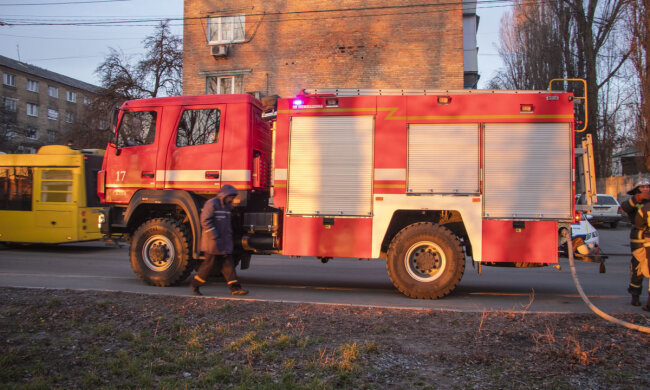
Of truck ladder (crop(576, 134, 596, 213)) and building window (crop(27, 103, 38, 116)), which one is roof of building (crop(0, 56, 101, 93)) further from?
truck ladder (crop(576, 134, 596, 213))

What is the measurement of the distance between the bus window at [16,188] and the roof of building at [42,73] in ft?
138

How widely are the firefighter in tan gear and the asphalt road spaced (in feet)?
1.25

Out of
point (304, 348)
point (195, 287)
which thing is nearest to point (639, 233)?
point (304, 348)

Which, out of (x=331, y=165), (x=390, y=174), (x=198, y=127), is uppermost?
(x=198, y=127)

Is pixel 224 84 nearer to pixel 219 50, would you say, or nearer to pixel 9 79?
pixel 219 50

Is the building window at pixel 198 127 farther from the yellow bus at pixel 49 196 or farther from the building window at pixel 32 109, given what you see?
the building window at pixel 32 109

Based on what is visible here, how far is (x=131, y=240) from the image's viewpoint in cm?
799

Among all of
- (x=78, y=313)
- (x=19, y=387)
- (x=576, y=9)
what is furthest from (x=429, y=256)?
(x=576, y=9)

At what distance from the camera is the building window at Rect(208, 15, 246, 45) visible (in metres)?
22.9

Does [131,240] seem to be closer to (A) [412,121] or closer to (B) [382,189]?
(B) [382,189]

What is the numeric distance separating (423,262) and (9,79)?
5994 centimetres

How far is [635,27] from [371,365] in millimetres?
24219

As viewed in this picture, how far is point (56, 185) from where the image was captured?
43.5ft

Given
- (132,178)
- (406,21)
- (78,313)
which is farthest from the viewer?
(406,21)
